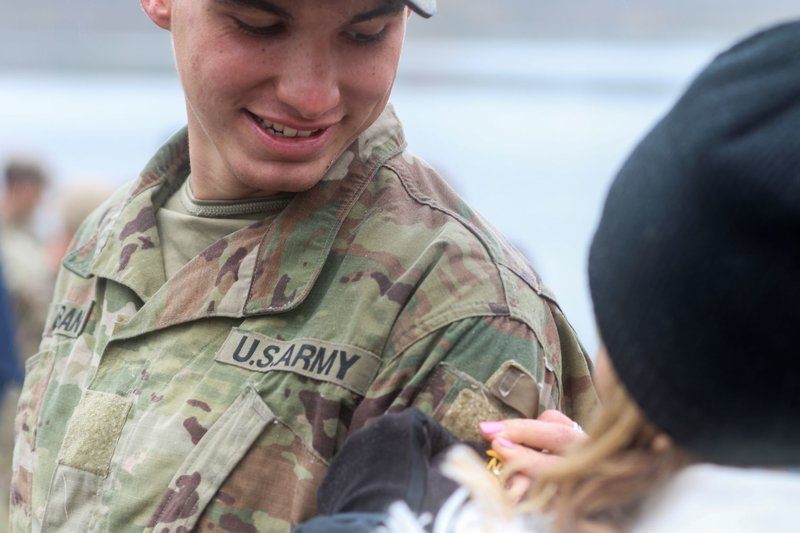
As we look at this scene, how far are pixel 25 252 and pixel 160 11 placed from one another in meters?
3.55

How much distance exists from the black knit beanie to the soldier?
0.51 metres

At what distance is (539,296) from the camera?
170 cm

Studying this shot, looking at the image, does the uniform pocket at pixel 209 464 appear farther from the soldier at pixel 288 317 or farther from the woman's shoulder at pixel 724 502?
the woman's shoulder at pixel 724 502

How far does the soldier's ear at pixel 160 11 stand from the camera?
1.81m

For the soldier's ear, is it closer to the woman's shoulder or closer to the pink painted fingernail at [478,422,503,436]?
the pink painted fingernail at [478,422,503,436]

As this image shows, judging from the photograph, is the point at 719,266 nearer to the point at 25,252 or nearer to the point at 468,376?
the point at 468,376

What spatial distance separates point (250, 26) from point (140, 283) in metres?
0.51

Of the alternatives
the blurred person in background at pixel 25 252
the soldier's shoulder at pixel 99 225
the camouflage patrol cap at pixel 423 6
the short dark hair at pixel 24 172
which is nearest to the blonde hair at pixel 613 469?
the camouflage patrol cap at pixel 423 6

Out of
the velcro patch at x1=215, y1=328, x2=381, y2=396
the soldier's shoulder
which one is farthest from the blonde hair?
→ the soldier's shoulder

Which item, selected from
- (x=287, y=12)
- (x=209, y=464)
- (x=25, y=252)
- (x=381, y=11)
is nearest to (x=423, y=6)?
(x=381, y=11)

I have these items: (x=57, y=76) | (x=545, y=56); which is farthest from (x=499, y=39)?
(x=57, y=76)

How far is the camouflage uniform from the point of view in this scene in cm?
158

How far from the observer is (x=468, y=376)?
154 centimetres

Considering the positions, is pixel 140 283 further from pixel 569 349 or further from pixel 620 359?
pixel 620 359
